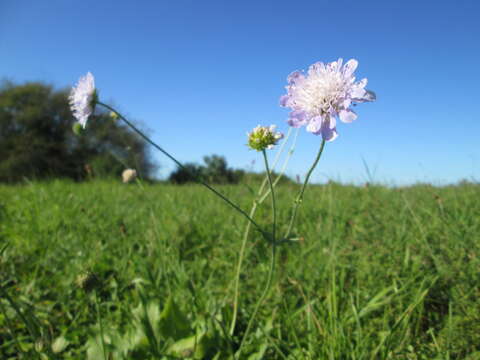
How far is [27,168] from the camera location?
1758 cm

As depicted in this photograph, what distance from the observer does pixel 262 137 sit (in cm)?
115

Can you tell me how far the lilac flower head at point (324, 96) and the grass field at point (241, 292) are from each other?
0.63 m

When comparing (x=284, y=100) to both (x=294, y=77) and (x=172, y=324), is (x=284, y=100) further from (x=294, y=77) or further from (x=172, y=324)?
(x=172, y=324)

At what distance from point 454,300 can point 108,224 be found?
224 cm

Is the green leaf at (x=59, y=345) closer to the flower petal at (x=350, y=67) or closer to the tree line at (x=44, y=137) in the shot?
the flower petal at (x=350, y=67)

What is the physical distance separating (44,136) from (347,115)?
73.4 ft

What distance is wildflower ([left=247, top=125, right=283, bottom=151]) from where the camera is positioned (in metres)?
1.15

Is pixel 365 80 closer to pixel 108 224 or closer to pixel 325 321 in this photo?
pixel 325 321

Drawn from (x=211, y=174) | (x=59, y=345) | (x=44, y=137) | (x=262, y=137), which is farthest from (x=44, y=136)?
(x=262, y=137)

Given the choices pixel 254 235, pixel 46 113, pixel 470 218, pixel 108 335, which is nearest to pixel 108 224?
pixel 254 235

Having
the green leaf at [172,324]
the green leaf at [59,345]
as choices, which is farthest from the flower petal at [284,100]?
the green leaf at [59,345]

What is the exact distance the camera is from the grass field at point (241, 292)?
1.07m

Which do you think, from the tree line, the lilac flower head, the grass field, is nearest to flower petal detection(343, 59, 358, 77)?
the lilac flower head

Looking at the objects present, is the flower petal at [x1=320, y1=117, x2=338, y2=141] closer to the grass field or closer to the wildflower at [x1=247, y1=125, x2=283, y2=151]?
the wildflower at [x1=247, y1=125, x2=283, y2=151]
